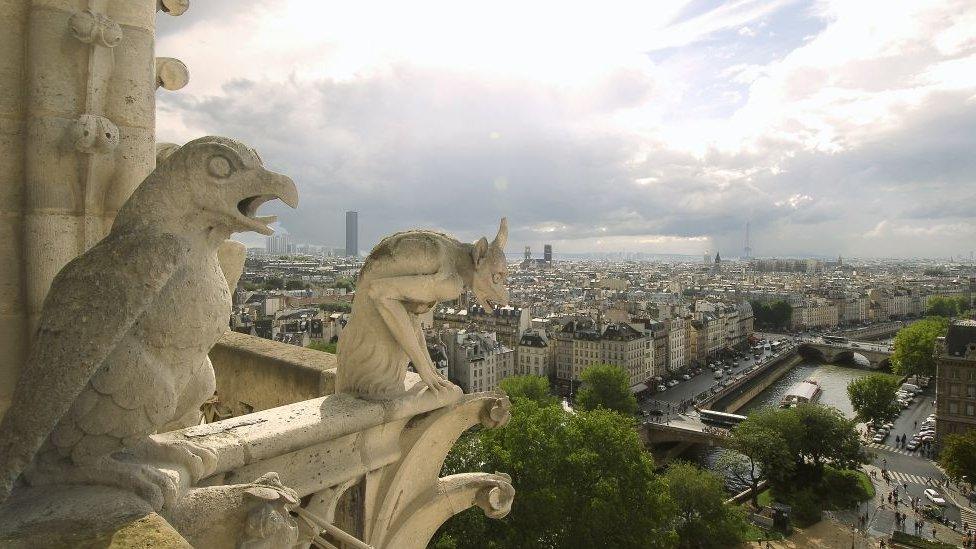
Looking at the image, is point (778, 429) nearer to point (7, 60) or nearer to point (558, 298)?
point (7, 60)

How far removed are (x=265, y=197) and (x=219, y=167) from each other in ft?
0.65

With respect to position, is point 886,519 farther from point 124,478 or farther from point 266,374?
point 124,478

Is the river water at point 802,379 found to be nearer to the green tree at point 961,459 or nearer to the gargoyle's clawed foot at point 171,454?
the green tree at point 961,459

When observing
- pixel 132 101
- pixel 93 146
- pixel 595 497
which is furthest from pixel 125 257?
pixel 595 497

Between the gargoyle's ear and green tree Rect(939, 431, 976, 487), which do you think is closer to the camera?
the gargoyle's ear

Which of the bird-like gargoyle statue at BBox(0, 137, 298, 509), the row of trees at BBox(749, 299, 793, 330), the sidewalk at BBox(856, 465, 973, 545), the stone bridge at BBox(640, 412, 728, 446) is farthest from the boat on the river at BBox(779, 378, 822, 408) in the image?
the bird-like gargoyle statue at BBox(0, 137, 298, 509)

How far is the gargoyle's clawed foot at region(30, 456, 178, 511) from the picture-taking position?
200cm

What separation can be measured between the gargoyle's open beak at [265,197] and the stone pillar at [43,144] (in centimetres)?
145

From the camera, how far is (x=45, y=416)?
195cm

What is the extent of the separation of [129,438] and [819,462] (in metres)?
34.4

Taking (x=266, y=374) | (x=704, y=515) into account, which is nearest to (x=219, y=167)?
(x=266, y=374)

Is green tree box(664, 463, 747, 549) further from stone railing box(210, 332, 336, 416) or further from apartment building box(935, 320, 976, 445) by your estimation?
apartment building box(935, 320, 976, 445)

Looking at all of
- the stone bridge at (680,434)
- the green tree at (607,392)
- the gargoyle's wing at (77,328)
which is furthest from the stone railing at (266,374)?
the green tree at (607,392)

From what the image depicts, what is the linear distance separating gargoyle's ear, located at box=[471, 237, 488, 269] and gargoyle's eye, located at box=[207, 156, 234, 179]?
1.44 m
